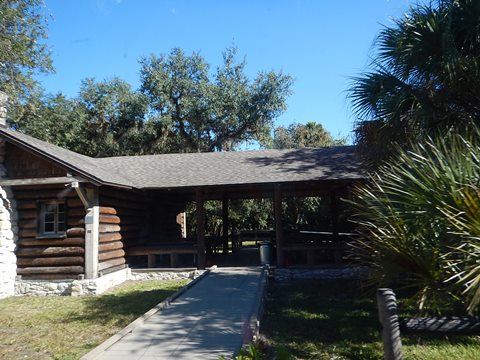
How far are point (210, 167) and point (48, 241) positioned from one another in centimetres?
603

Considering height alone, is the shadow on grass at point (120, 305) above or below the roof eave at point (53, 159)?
below

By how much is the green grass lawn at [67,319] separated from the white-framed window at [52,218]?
195 cm

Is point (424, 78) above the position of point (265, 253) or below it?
above

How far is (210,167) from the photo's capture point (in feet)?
51.7

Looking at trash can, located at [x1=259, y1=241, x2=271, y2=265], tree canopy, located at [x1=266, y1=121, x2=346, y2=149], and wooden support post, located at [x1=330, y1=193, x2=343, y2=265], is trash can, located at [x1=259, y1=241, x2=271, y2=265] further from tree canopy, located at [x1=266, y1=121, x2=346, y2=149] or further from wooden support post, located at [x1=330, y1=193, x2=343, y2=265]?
tree canopy, located at [x1=266, y1=121, x2=346, y2=149]

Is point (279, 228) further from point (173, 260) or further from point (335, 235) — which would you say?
point (173, 260)

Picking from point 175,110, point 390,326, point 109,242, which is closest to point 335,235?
point 109,242

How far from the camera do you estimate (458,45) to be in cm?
736

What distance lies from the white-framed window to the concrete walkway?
4.76 metres

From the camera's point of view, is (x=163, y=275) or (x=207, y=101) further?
(x=207, y=101)

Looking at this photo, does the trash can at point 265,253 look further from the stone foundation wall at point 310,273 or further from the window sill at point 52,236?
the window sill at point 52,236

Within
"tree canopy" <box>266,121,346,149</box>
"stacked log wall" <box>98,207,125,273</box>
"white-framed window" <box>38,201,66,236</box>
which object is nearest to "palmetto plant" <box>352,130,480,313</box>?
"stacked log wall" <box>98,207,125,273</box>

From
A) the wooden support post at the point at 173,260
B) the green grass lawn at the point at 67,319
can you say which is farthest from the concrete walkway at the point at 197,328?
the wooden support post at the point at 173,260

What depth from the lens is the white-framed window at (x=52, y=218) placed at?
40.7ft
